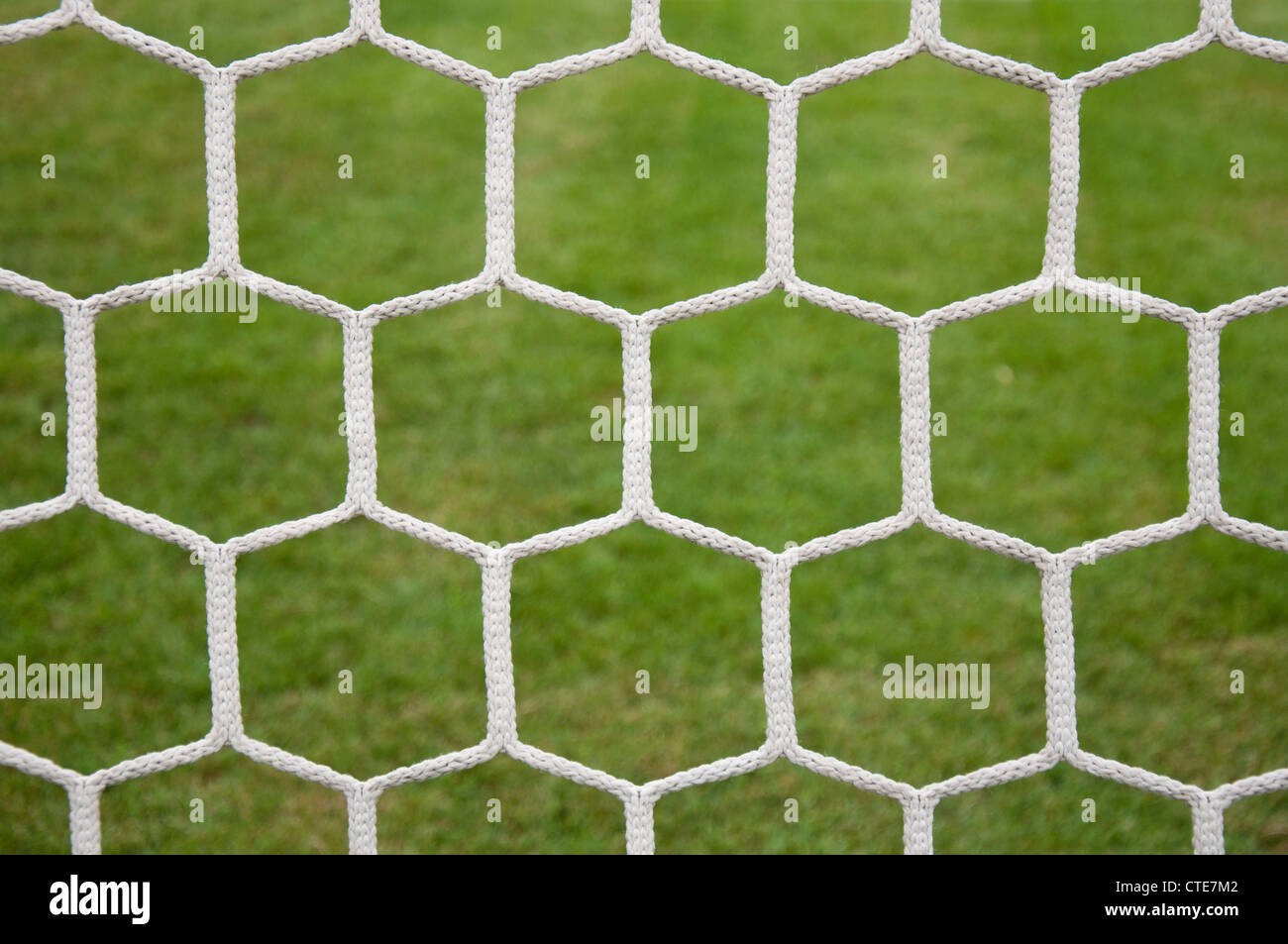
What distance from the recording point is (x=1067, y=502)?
1375 millimetres

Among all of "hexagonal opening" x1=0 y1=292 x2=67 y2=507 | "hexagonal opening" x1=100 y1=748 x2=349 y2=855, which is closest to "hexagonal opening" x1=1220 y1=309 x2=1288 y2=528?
"hexagonal opening" x1=100 y1=748 x2=349 y2=855

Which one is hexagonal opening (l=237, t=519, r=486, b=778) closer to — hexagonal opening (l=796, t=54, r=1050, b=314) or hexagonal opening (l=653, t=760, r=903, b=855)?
hexagonal opening (l=653, t=760, r=903, b=855)

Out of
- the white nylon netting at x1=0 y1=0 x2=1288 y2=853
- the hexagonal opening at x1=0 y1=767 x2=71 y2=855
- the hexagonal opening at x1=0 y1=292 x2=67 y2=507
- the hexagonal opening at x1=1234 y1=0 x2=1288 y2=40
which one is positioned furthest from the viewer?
the hexagonal opening at x1=1234 y1=0 x2=1288 y2=40

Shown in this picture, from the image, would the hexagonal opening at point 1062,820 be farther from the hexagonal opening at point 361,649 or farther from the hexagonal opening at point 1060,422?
the hexagonal opening at point 361,649

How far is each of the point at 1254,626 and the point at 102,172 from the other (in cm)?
179

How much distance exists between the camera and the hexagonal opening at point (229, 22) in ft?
7.74

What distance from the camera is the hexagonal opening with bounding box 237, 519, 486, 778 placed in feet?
3.60

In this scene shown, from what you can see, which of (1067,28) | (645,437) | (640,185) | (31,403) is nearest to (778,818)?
(645,437)

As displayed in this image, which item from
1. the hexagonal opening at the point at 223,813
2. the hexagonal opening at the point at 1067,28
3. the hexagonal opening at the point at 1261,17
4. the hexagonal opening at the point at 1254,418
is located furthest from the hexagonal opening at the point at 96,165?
the hexagonal opening at the point at 1261,17

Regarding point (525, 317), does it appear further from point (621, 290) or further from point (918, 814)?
point (918, 814)

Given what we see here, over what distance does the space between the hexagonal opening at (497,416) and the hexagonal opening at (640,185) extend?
0.13 metres

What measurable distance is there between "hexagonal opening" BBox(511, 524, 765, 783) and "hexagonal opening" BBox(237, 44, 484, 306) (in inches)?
24.8

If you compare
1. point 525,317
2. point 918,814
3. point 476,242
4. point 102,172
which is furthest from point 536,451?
point 102,172

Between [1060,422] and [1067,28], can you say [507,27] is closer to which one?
[1067,28]
